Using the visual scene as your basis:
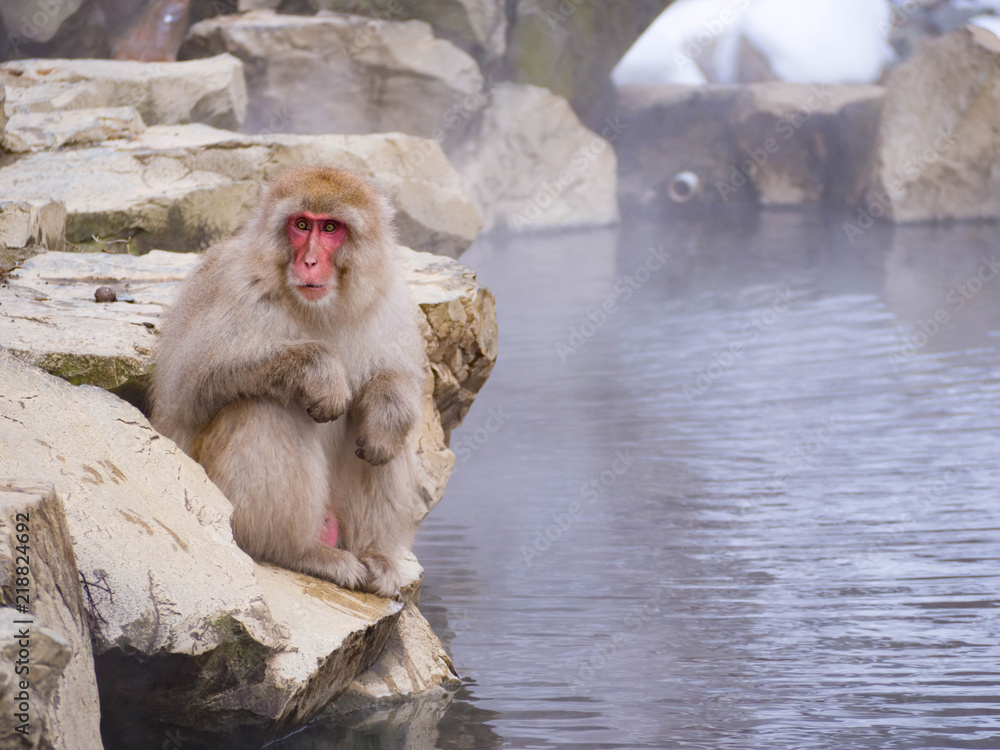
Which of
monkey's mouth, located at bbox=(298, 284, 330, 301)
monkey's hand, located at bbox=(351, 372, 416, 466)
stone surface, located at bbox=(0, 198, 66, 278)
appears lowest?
monkey's hand, located at bbox=(351, 372, 416, 466)

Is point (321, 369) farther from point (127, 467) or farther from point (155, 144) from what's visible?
point (155, 144)

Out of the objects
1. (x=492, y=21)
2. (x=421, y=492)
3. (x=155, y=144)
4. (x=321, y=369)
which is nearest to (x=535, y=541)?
(x=421, y=492)

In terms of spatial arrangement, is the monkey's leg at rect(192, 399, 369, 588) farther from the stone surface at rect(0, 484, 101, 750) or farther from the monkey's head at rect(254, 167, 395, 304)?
the stone surface at rect(0, 484, 101, 750)

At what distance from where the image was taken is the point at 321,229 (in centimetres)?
218

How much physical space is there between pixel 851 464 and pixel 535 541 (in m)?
1.52

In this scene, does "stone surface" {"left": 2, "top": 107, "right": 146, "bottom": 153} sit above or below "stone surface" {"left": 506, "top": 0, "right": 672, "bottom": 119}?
below

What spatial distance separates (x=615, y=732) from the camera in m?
2.37

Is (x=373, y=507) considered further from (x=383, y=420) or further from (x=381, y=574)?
(x=383, y=420)

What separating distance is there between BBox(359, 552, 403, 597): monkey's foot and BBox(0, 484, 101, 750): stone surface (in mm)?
805

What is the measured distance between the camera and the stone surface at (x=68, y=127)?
4.59 m

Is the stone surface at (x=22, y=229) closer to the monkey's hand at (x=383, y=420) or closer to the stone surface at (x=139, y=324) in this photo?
the stone surface at (x=139, y=324)

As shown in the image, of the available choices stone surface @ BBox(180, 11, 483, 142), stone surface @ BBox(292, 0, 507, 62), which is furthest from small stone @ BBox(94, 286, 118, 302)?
stone surface @ BBox(292, 0, 507, 62)

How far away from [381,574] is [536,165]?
12.8 m

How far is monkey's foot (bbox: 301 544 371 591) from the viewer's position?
7.80ft
